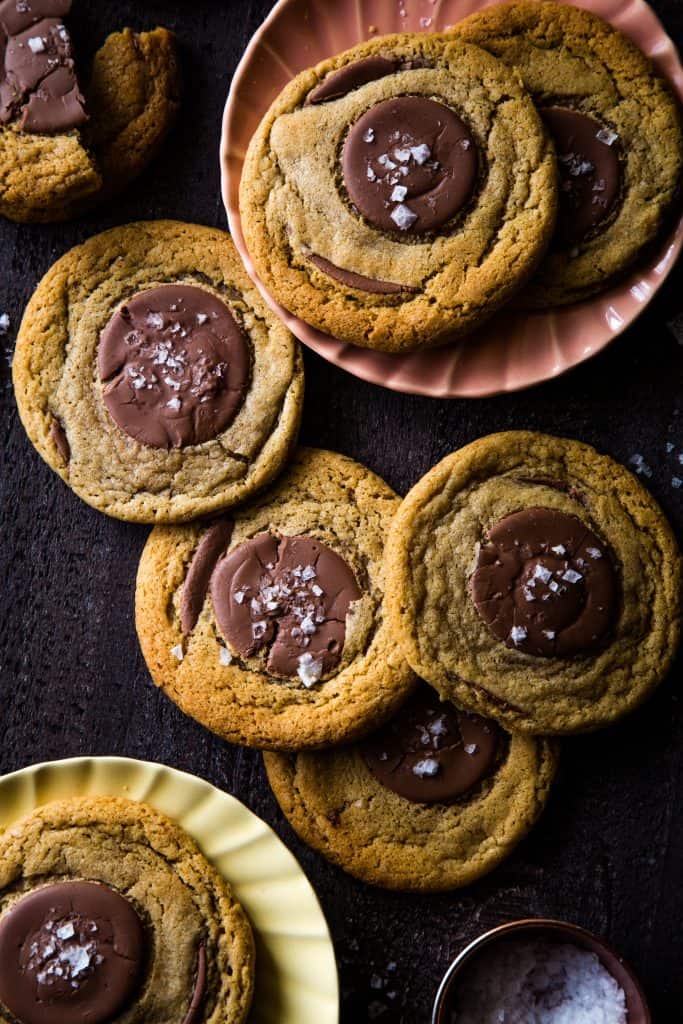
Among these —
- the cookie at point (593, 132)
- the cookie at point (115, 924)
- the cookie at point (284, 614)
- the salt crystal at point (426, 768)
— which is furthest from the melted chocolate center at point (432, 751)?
the cookie at point (593, 132)

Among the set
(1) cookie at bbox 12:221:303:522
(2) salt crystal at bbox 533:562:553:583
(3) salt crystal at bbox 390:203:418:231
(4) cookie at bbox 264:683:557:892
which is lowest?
(4) cookie at bbox 264:683:557:892

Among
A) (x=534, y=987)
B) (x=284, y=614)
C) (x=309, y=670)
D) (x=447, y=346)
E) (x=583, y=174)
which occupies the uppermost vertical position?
(x=583, y=174)

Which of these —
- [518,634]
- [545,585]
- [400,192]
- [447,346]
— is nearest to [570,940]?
[518,634]

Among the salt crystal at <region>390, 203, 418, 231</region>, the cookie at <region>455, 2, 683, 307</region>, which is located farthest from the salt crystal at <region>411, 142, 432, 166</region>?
the cookie at <region>455, 2, 683, 307</region>

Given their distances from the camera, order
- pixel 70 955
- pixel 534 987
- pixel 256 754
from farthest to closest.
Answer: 1. pixel 256 754
2. pixel 534 987
3. pixel 70 955

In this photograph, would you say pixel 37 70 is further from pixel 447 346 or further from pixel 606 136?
pixel 606 136

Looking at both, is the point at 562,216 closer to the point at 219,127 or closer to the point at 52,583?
the point at 219,127

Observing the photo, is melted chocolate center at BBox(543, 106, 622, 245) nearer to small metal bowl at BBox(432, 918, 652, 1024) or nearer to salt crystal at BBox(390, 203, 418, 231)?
salt crystal at BBox(390, 203, 418, 231)
